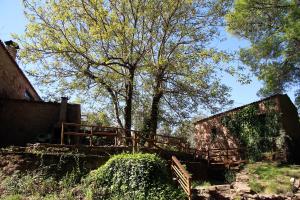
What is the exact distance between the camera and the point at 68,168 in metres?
12.6

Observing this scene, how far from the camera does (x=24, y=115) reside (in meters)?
18.3

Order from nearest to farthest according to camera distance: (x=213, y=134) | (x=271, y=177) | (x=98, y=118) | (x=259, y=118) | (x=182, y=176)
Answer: (x=182, y=176)
(x=271, y=177)
(x=259, y=118)
(x=213, y=134)
(x=98, y=118)

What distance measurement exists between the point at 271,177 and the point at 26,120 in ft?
42.5

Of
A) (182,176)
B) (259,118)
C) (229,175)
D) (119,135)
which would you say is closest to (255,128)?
(259,118)

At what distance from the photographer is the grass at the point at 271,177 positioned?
13213 millimetres

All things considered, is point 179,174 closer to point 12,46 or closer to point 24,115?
point 24,115

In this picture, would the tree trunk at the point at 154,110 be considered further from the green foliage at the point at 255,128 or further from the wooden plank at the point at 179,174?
the wooden plank at the point at 179,174

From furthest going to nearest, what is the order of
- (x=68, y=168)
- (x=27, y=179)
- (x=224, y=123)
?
1. (x=224, y=123)
2. (x=68, y=168)
3. (x=27, y=179)

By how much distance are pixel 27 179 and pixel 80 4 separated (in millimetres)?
11948

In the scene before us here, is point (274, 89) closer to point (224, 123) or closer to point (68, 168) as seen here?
point (224, 123)

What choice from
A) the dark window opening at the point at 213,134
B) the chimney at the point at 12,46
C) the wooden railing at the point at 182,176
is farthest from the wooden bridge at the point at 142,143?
the chimney at the point at 12,46

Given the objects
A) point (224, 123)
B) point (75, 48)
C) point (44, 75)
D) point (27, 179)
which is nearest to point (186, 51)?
point (224, 123)

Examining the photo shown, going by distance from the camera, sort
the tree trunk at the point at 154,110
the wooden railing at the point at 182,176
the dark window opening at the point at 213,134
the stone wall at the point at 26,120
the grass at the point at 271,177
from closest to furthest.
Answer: the wooden railing at the point at 182,176 → the grass at the point at 271,177 → the stone wall at the point at 26,120 → the tree trunk at the point at 154,110 → the dark window opening at the point at 213,134

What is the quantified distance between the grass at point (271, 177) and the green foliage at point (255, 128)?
221 cm
